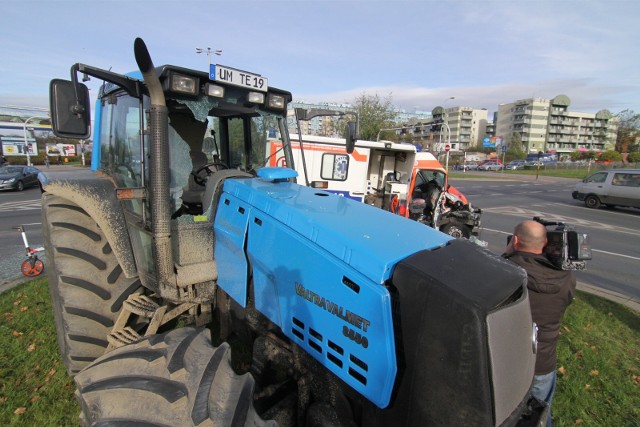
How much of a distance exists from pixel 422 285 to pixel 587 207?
2085 cm

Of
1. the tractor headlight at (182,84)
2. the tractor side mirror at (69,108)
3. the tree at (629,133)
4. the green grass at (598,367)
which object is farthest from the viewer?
the tree at (629,133)

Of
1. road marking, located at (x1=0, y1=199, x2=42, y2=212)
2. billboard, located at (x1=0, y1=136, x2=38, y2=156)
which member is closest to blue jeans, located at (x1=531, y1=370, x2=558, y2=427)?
road marking, located at (x1=0, y1=199, x2=42, y2=212)

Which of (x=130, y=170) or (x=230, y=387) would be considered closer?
(x=230, y=387)

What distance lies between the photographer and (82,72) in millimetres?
2168

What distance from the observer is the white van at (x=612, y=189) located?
54.8 feet

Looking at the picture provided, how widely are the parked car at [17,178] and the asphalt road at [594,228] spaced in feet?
66.7

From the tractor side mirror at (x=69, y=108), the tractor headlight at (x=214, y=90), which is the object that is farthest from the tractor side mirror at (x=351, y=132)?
the tractor side mirror at (x=69, y=108)

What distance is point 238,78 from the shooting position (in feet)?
8.46

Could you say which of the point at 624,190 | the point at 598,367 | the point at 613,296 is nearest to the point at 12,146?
the point at 613,296

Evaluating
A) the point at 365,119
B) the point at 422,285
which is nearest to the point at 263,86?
the point at 422,285

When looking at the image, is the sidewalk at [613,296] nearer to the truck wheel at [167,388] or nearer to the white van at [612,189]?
the truck wheel at [167,388]

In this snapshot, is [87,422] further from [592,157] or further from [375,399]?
[592,157]

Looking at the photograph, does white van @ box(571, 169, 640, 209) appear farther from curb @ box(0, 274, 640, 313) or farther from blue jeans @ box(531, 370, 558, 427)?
blue jeans @ box(531, 370, 558, 427)

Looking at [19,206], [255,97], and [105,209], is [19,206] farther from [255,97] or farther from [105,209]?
[255,97]
